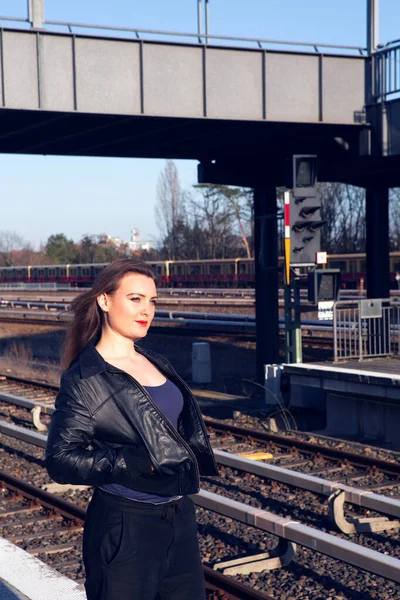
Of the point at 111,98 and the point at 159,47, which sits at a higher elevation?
the point at 159,47

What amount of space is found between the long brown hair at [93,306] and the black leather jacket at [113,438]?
27 centimetres

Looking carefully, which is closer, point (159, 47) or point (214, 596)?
point (214, 596)

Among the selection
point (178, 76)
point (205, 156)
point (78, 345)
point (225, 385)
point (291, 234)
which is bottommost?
point (225, 385)

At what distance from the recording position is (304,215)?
1262 centimetres

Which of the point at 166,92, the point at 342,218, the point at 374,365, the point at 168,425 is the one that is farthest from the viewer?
the point at 342,218

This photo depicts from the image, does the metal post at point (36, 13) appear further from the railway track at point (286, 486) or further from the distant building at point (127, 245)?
the distant building at point (127, 245)

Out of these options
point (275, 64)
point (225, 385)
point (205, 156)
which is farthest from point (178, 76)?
point (225, 385)

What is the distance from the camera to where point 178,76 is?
14.0 m

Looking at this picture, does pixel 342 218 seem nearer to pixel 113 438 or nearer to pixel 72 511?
pixel 72 511

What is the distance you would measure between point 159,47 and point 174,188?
5546cm

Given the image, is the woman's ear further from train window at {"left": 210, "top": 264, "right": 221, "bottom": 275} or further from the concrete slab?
train window at {"left": 210, "top": 264, "right": 221, "bottom": 275}

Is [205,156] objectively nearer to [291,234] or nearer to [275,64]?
[275,64]

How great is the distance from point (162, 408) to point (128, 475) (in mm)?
312

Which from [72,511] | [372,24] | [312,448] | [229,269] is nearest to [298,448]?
[312,448]
